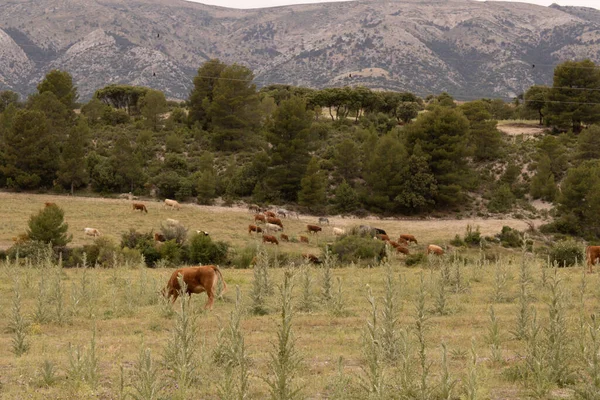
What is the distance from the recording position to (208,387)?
21.2ft

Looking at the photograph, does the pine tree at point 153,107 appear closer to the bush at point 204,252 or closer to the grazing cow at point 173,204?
the grazing cow at point 173,204

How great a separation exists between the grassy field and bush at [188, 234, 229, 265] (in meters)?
5.83

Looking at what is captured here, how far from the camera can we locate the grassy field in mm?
6059

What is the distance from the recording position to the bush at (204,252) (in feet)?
78.4

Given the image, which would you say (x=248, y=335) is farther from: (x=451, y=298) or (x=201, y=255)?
(x=201, y=255)

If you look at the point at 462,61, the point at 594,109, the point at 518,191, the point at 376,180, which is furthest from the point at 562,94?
the point at 462,61

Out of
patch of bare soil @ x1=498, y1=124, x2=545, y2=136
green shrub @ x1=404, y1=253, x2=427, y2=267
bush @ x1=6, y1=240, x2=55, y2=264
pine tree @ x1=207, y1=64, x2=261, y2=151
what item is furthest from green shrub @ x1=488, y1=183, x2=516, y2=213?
bush @ x1=6, y1=240, x2=55, y2=264

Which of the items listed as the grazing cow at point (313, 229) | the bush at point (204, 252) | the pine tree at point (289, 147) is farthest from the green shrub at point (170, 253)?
the pine tree at point (289, 147)

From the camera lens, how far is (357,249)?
85.0 ft

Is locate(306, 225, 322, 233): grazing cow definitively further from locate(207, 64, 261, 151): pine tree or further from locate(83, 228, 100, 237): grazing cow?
locate(207, 64, 261, 151): pine tree

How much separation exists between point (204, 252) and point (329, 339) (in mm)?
15841

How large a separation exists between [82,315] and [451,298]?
885cm

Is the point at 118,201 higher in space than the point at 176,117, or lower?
lower

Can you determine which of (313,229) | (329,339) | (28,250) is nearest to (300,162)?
(313,229)
